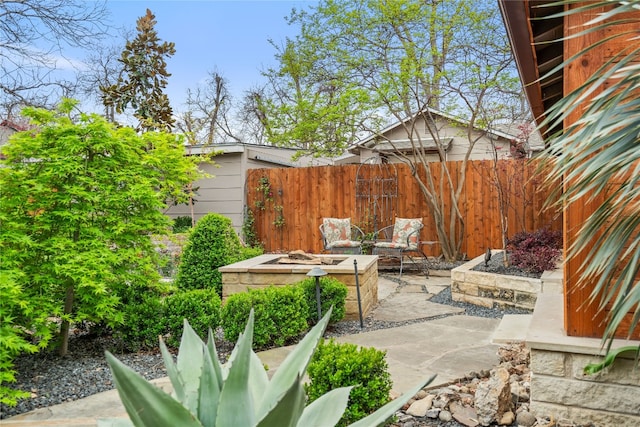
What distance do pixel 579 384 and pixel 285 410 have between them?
1.94 m

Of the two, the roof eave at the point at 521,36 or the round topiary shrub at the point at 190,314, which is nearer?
the roof eave at the point at 521,36

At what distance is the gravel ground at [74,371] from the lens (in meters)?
2.55

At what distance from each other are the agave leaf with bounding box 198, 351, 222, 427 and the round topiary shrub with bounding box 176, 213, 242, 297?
4429 millimetres

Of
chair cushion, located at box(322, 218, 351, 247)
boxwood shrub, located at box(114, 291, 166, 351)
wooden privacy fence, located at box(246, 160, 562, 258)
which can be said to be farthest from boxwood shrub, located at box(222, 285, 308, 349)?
wooden privacy fence, located at box(246, 160, 562, 258)

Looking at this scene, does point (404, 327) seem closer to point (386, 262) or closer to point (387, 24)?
point (386, 262)

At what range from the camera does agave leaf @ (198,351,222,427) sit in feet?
2.82

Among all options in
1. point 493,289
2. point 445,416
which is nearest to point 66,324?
point 445,416

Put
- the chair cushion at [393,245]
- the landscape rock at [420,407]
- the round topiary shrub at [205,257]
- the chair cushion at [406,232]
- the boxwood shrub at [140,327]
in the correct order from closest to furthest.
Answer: the landscape rock at [420,407] < the boxwood shrub at [140,327] < the round topiary shrub at [205,257] < the chair cushion at [393,245] < the chair cushion at [406,232]

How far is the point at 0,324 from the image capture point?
248cm

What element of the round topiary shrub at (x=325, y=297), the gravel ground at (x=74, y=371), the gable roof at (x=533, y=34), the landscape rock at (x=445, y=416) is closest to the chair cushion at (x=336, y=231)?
the round topiary shrub at (x=325, y=297)

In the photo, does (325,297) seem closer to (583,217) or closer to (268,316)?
(268,316)

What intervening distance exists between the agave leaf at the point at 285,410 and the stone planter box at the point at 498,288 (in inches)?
169

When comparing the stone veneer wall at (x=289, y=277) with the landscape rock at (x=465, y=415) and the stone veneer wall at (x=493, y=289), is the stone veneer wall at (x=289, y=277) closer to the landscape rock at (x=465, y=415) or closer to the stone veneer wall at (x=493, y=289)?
the stone veneer wall at (x=493, y=289)

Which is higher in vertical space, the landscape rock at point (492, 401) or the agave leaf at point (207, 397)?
the agave leaf at point (207, 397)
